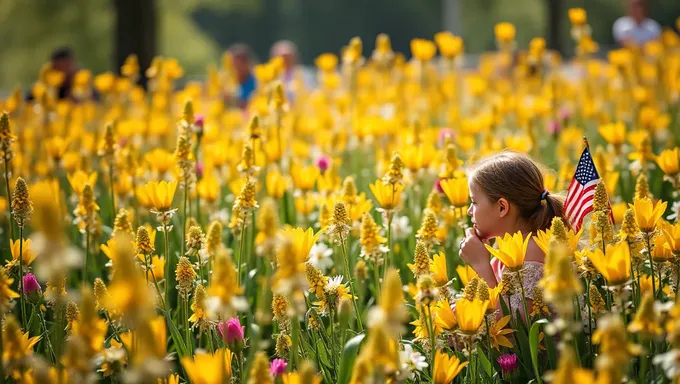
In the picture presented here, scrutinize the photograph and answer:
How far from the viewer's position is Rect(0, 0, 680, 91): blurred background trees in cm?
1980

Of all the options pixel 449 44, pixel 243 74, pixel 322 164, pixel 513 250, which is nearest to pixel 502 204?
pixel 513 250

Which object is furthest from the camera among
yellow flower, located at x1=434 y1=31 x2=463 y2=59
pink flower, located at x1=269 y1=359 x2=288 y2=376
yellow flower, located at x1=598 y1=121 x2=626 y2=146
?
yellow flower, located at x1=434 y1=31 x2=463 y2=59

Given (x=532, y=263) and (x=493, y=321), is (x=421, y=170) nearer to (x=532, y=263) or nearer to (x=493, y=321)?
(x=532, y=263)

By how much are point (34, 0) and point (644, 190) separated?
18.9m

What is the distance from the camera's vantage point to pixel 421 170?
4.04 m

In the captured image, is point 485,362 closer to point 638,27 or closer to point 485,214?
point 485,214

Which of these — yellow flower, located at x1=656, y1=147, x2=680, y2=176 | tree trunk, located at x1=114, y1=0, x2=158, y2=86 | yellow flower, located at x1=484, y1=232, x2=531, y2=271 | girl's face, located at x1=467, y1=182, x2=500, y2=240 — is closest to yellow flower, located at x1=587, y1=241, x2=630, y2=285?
yellow flower, located at x1=484, y1=232, x2=531, y2=271

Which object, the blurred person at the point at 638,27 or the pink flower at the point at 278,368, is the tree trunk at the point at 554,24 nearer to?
the blurred person at the point at 638,27

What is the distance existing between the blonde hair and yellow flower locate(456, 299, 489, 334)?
83 cm

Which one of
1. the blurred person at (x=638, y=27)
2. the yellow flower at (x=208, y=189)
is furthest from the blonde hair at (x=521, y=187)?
the blurred person at (x=638, y=27)

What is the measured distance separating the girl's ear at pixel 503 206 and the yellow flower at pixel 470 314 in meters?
0.81

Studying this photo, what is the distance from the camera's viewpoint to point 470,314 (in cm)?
219

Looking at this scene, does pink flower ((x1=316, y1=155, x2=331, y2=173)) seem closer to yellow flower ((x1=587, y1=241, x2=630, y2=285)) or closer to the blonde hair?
the blonde hair

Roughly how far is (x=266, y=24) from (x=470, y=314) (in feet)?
89.8
